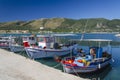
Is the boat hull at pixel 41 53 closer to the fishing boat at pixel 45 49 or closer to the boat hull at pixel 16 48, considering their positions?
the fishing boat at pixel 45 49

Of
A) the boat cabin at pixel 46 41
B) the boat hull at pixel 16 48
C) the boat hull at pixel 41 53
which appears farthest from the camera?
the boat hull at pixel 16 48

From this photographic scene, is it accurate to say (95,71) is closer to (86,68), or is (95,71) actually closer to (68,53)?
(86,68)

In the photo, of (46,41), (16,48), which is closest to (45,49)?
(46,41)

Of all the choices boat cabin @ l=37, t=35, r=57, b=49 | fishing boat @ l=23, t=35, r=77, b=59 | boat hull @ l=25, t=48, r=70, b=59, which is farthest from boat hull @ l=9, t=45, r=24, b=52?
boat hull @ l=25, t=48, r=70, b=59

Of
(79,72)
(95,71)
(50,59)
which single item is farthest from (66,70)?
(50,59)

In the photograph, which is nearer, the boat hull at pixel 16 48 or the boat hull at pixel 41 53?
the boat hull at pixel 41 53

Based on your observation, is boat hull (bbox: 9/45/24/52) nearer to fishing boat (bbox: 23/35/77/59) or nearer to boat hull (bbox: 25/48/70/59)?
fishing boat (bbox: 23/35/77/59)

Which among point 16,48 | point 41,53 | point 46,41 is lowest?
point 41,53

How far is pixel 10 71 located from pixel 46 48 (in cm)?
1998

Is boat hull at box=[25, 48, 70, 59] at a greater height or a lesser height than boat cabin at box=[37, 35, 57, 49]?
lesser

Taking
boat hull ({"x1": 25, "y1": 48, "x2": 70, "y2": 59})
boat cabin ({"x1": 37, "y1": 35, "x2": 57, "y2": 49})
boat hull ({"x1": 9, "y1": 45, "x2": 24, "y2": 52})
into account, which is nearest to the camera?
boat hull ({"x1": 25, "y1": 48, "x2": 70, "y2": 59})

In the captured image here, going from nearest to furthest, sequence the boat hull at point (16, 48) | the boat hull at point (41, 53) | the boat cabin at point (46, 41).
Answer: the boat hull at point (41, 53)
the boat cabin at point (46, 41)
the boat hull at point (16, 48)

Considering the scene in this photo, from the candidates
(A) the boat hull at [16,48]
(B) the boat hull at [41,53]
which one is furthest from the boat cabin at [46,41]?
(A) the boat hull at [16,48]

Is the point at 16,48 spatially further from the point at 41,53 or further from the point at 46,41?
the point at 41,53
